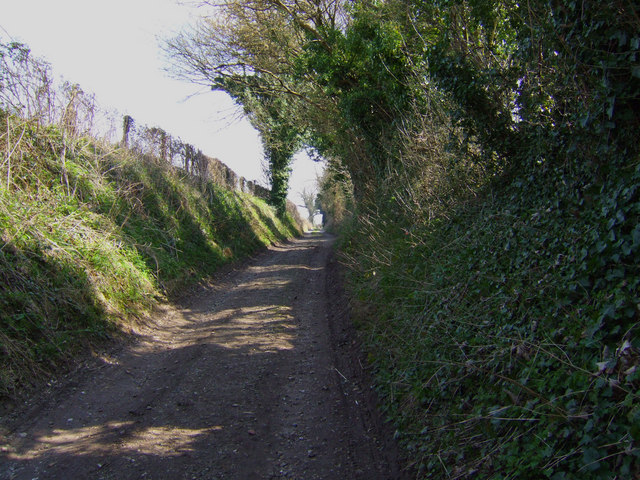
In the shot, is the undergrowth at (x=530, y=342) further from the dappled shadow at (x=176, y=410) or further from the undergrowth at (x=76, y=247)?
the undergrowth at (x=76, y=247)

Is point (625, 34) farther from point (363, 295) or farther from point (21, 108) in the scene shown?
point (21, 108)

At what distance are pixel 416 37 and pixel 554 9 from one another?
19.4 feet

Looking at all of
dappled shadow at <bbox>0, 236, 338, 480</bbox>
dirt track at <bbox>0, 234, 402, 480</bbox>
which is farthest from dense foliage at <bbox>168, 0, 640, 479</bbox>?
dappled shadow at <bbox>0, 236, 338, 480</bbox>

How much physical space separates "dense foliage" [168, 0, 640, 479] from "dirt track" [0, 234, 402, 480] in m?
0.65

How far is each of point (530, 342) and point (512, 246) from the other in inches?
71.0

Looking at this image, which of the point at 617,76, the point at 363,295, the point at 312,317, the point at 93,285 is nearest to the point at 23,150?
the point at 93,285

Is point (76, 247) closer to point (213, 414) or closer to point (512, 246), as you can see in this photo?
point (213, 414)

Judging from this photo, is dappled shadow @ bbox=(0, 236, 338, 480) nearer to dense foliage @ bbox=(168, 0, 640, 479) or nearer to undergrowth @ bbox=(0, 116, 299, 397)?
undergrowth @ bbox=(0, 116, 299, 397)

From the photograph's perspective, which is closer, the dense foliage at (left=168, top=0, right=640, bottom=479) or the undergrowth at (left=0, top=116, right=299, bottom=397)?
the dense foliage at (left=168, top=0, right=640, bottom=479)

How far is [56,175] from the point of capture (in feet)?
28.7

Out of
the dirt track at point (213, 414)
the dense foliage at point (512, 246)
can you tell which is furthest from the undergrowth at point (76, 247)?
the dense foliage at point (512, 246)

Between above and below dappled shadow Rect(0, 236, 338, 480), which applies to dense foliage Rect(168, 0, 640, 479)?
above

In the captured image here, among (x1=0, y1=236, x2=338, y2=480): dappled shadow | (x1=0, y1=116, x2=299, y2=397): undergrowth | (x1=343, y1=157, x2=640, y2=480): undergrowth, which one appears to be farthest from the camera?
(x1=0, y1=116, x2=299, y2=397): undergrowth

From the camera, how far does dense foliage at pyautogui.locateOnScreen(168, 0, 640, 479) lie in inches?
117
